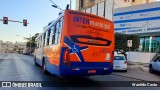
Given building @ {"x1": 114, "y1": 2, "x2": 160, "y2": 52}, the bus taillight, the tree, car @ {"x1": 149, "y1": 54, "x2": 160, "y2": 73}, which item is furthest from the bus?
building @ {"x1": 114, "y1": 2, "x2": 160, "y2": 52}

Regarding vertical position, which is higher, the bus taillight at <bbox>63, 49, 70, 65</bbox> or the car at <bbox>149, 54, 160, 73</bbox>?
the bus taillight at <bbox>63, 49, 70, 65</bbox>

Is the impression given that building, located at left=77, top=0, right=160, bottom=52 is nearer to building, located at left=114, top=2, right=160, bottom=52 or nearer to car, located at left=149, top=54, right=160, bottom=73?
building, located at left=114, top=2, right=160, bottom=52

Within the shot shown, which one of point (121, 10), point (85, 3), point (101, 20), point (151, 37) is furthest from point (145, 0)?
point (101, 20)

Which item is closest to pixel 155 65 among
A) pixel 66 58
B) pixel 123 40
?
pixel 66 58

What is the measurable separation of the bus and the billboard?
1033 inches

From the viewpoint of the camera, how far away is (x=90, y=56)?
11.0 metres

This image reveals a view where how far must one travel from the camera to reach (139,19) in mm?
39625

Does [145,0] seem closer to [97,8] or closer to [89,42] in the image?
[97,8]

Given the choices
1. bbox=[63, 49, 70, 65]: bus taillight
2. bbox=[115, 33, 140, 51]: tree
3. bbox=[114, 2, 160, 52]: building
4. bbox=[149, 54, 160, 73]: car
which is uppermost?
bbox=[114, 2, 160, 52]: building

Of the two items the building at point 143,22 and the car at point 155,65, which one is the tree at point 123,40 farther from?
the car at point 155,65

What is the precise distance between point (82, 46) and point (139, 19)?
30.5m

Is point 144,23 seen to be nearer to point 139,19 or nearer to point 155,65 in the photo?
point 139,19

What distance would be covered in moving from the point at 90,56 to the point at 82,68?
0.66m

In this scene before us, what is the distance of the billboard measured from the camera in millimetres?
37156
